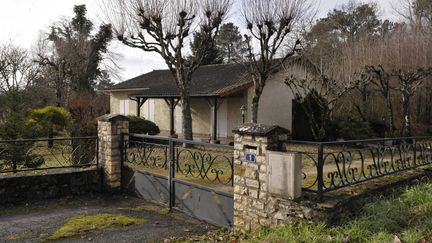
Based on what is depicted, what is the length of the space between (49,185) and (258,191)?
5.01 m

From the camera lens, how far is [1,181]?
7.34 metres

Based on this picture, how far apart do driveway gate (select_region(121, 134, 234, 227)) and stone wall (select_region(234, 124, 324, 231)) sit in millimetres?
373

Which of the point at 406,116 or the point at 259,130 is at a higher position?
the point at 406,116

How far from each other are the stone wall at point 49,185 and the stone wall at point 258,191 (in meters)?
4.31

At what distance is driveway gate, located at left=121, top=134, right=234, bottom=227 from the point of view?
6141 millimetres

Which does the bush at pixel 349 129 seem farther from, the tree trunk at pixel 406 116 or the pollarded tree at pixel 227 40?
the pollarded tree at pixel 227 40

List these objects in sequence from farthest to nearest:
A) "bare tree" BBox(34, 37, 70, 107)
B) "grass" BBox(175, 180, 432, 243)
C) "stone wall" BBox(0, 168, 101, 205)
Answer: "bare tree" BBox(34, 37, 70, 107) < "stone wall" BBox(0, 168, 101, 205) < "grass" BBox(175, 180, 432, 243)

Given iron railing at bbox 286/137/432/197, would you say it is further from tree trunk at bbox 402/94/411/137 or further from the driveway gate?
tree trunk at bbox 402/94/411/137

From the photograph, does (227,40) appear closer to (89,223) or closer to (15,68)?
(15,68)

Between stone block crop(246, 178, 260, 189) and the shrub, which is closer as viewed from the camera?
stone block crop(246, 178, 260, 189)

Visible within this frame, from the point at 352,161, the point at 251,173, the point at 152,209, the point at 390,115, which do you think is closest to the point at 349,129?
the point at 390,115

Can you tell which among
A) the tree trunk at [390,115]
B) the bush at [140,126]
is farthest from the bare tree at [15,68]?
the tree trunk at [390,115]

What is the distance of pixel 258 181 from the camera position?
5207 mm

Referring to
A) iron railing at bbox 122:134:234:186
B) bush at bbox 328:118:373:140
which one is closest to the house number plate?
iron railing at bbox 122:134:234:186
